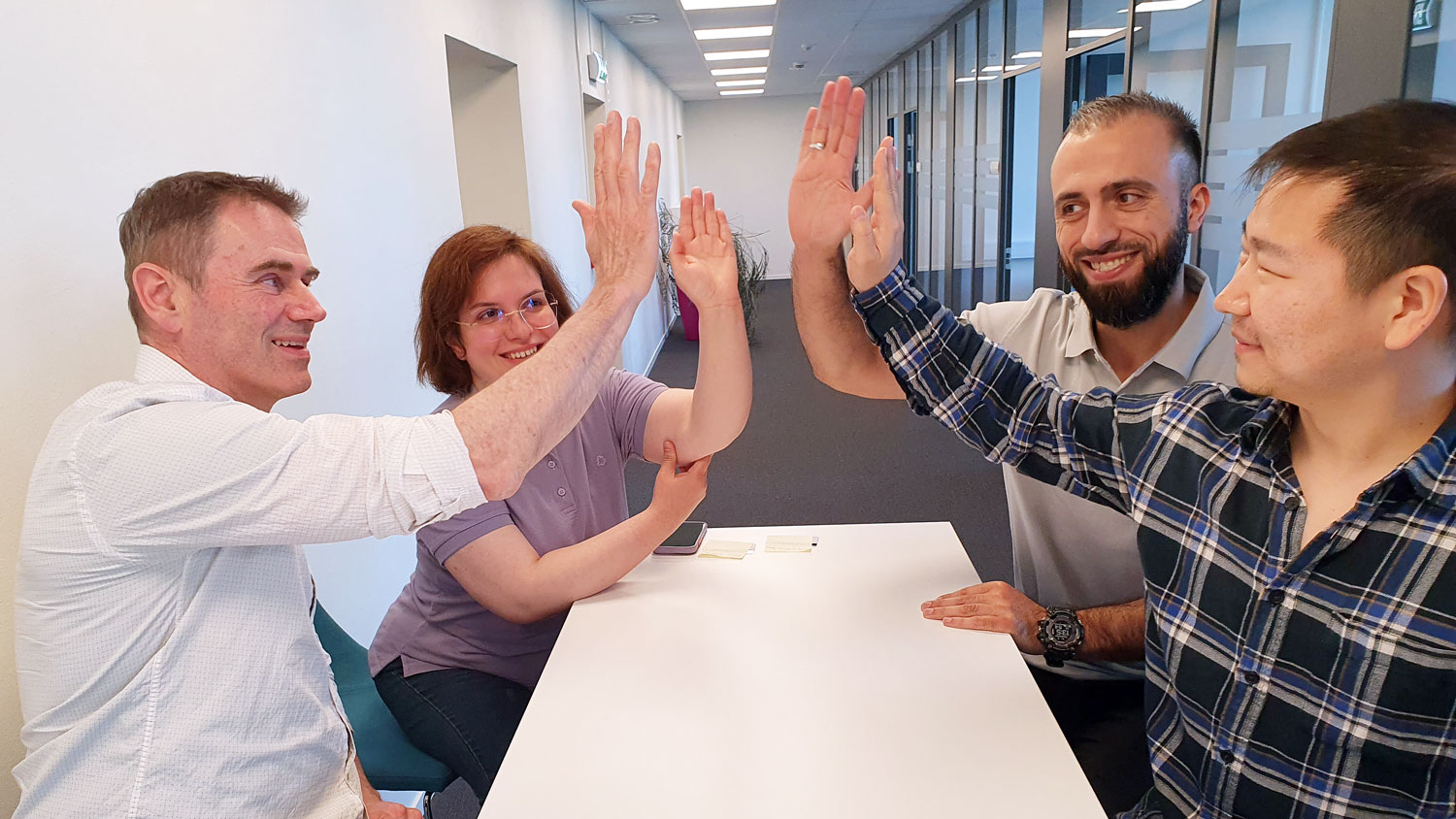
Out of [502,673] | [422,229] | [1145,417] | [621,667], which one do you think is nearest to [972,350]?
[1145,417]

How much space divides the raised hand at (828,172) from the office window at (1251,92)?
1615 millimetres

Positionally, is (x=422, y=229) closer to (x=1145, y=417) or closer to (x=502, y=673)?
(x=502, y=673)

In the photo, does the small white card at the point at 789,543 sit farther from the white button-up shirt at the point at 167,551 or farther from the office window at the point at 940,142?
the office window at the point at 940,142

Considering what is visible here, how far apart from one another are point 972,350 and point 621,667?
0.79 metres

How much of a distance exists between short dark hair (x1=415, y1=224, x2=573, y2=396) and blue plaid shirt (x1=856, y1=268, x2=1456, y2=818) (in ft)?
3.02

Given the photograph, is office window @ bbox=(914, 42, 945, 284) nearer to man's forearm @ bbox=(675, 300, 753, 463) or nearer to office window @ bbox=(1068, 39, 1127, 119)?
office window @ bbox=(1068, 39, 1127, 119)

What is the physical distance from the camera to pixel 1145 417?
4.41 feet

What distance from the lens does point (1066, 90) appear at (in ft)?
15.9

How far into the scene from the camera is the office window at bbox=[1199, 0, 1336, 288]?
2.58 meters

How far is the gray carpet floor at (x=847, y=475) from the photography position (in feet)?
14.2

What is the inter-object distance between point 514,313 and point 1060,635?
1.28 m

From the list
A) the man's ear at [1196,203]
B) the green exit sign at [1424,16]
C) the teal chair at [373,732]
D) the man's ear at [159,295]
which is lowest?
the teal chair at [373,732]

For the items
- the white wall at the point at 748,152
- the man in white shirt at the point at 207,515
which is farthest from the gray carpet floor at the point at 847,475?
the white wall at the point at 748,152

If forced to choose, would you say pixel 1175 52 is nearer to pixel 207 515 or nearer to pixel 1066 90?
pixel 1066 90
